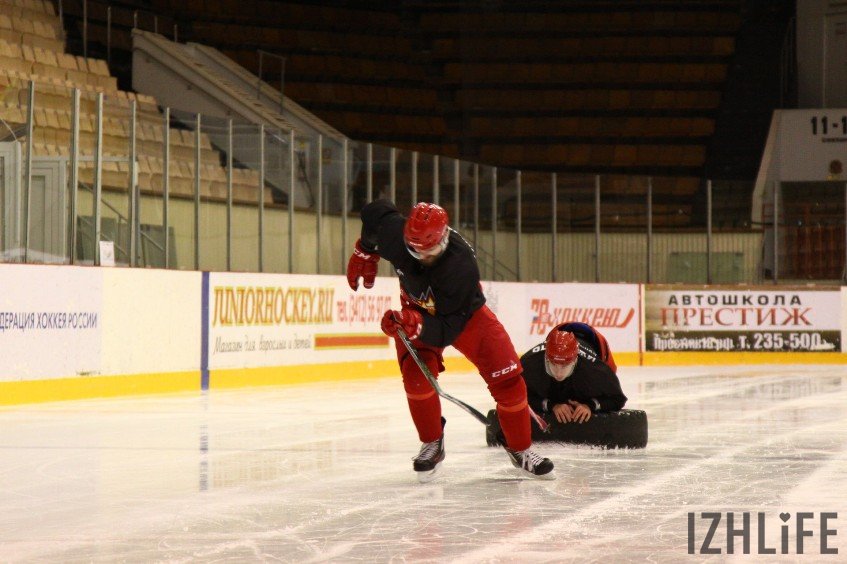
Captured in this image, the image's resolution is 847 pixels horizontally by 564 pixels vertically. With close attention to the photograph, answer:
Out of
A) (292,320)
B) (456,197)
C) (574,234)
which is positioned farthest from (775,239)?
(292,320)

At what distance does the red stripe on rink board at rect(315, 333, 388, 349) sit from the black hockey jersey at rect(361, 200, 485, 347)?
991 cm

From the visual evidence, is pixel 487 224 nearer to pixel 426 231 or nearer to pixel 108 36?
pixel 108 36

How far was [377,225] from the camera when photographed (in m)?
6.17

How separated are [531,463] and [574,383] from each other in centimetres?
129

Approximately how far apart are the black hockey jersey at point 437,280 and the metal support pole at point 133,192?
7.53 metres

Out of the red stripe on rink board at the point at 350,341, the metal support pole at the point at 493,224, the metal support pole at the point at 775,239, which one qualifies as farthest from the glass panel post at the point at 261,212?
the metal support pole at the point at 775,239

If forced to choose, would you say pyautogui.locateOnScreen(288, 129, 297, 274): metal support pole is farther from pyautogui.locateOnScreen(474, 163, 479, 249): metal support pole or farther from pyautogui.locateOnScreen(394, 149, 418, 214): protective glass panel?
pyautogui.locateOnScreen(474, 163, 479, 249): metal support pole

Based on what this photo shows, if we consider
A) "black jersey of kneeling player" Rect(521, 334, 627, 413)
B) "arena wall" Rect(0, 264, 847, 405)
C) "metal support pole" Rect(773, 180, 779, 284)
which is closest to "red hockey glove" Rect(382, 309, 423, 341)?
"black jersey of kneeling player" Rect(521, 334, 627, 413)

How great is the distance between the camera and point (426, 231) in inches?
223

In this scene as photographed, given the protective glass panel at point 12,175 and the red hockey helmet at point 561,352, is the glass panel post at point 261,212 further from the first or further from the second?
the red hockey helmet at point 561,352

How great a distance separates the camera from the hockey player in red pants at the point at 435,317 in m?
5.76

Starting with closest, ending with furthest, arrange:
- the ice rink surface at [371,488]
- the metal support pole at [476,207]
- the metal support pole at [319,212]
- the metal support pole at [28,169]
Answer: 1. the ice rink surface at [371,488]
2. the metal support pole at [28,169]
3. the metal support pole at [319,212]
4. the metal support pole at [476,207]

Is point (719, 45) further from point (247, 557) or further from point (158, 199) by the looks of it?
point (247, 557)

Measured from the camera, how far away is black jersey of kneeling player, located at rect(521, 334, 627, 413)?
24.3ft
